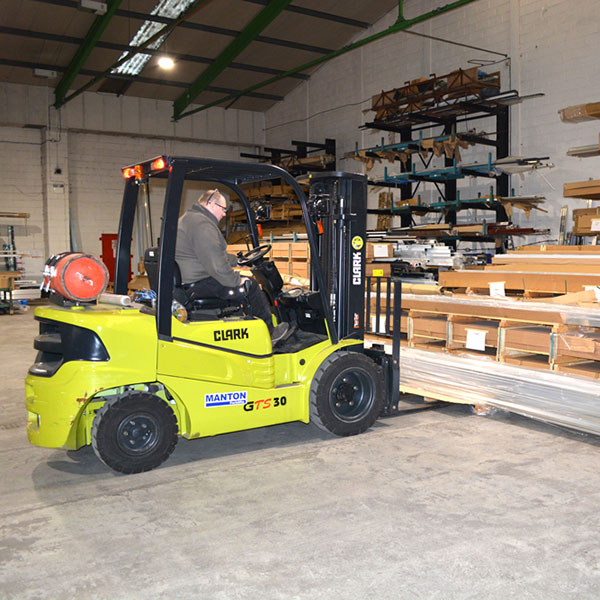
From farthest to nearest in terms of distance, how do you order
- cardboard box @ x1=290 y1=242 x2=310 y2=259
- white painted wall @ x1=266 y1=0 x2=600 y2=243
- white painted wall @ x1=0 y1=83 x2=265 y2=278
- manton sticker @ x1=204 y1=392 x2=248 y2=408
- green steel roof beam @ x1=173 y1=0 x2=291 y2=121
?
white painted wall @ x1=0 y1=83 x2=265 y2=278 < green steel roof beam @ x1=173 y1=0 x2=291 y2=121 < white painted wall @ x1=266 y1=0 x2=600 y2=243 < cardboard box @ x1=290 y1=242 x2=310 y2=259 < manton sticker @ x1=204 y1=392 x2=248 y2=408

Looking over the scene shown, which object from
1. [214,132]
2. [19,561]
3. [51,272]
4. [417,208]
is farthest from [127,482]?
[214,132]

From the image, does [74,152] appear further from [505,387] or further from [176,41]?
[505,387]

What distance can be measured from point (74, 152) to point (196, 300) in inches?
631

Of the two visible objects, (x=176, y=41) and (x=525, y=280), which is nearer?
(x=525, y=280)

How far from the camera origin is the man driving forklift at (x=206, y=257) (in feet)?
15.3

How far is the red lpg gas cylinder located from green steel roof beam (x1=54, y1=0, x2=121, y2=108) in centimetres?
1098

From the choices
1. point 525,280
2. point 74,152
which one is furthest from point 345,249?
point 74,152

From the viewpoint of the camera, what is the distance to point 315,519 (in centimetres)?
361

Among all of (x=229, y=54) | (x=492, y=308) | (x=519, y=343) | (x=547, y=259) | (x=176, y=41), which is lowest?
(x=519, y=343)

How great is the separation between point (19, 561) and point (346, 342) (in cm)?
295

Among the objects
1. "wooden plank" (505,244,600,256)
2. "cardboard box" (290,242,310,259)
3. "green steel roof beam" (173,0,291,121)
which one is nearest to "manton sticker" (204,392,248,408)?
"wooden plank" (505,244,600,256)

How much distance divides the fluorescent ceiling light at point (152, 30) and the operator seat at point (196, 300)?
39.3ft

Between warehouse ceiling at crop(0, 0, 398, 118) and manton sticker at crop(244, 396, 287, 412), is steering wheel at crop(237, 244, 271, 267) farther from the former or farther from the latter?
warehouse ceiling at crop(0, 0, 398, 118)

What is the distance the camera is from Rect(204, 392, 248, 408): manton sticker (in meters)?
4.55
